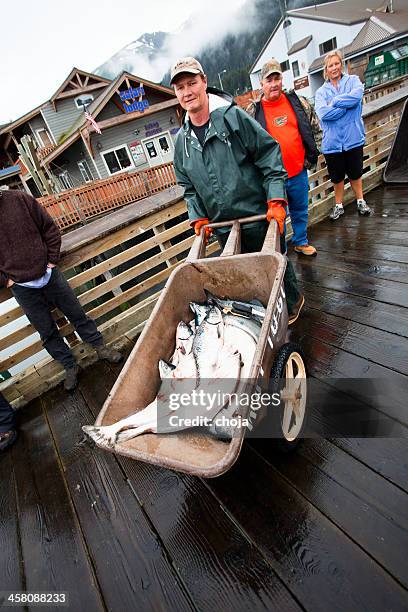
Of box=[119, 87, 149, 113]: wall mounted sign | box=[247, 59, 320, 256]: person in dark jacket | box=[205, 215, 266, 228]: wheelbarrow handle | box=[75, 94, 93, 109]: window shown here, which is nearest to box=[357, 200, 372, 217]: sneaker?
box=[247, 59, 320, 256]: person in dark jacket

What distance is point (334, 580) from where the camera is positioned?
1.27m

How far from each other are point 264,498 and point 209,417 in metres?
0.65

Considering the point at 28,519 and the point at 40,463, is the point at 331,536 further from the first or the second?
the point at 40,463

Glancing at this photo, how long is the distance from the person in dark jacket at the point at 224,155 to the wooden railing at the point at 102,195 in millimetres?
9824

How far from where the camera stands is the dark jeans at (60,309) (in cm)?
266

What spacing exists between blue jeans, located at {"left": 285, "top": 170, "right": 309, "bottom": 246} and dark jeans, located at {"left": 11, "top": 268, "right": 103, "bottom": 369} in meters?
2.43

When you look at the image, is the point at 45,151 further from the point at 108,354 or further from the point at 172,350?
the point at 172,350

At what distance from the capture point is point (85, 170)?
16719 millimetres

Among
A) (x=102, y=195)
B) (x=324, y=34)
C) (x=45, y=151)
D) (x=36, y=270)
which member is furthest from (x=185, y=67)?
(x=324, y=34)

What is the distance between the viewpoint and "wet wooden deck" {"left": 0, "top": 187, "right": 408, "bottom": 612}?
1311mm

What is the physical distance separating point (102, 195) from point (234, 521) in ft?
38.9

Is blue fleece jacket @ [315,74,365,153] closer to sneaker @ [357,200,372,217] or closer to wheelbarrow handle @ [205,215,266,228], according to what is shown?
sneaker @ [357,200,372,217]

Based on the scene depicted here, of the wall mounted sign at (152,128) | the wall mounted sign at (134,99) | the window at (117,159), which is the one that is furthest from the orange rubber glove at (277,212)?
the wall mounted sign at (152,128)

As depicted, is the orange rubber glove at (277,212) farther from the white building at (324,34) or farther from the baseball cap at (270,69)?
the white building at (324,34)
